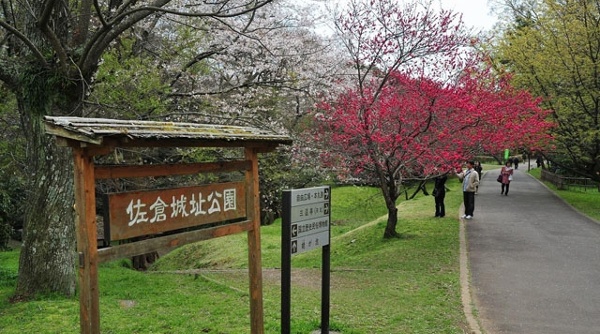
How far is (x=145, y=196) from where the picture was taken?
405 cm

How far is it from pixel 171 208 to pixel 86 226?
2.47 ft

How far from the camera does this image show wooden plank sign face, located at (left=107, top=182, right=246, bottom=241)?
3865 millimetres

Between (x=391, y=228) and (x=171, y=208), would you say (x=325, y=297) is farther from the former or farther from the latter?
(x=391, y=228)

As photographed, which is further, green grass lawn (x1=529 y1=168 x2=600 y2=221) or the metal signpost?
green grass lawn (x1=529 y1=168 x2=600 y2=221)

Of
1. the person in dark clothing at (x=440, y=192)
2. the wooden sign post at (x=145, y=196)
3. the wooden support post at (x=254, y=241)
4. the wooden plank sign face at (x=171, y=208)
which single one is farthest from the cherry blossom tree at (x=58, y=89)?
the person in dark clothing at (x=440, y=192)

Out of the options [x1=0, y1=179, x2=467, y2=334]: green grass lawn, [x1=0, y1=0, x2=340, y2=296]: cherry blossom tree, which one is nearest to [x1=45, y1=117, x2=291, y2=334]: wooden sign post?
[x1=0, y1=179, x2=467, y2=334]: green grass lawn

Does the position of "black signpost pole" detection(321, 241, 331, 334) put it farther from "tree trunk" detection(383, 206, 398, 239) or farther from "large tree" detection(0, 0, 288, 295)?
"tree trunk" detection(383, 206, 398, 239)

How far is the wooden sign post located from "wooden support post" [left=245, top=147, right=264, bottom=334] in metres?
0.01

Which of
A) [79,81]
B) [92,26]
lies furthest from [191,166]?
[92,26]

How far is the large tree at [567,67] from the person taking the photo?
19.5 m

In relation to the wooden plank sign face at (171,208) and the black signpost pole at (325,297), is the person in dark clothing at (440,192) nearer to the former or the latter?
the black signpost pole at (325,297)

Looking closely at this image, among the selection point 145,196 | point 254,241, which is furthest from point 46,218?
point 145,196

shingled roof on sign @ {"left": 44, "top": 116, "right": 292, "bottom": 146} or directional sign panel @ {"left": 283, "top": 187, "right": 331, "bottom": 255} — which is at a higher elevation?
shingled roof on sign @ {"left": 44, "top": 116, "right": 292, "bottom": 146}

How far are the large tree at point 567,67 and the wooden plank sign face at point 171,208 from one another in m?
18.5
